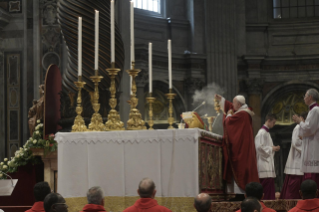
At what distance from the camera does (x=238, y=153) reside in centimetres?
682

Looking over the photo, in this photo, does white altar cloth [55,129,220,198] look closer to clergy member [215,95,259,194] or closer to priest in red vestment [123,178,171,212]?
priest in red vestment [123,178,171,212]

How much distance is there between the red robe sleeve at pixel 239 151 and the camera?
6.78 metres

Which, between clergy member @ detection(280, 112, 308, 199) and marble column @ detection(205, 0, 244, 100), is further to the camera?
marble column @ detection(205, 0, 244, 100)

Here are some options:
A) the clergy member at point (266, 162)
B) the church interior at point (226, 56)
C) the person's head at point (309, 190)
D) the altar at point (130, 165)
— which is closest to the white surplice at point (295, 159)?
the clergy member at point (266, 162)

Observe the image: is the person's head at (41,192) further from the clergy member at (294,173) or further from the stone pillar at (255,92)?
the stone pillar at (255,92)

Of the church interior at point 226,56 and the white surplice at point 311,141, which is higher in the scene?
the church interior at point 226,56

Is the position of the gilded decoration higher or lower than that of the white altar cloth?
higher

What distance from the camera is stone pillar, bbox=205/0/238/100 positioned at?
16.1m

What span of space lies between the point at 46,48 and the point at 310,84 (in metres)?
8.12

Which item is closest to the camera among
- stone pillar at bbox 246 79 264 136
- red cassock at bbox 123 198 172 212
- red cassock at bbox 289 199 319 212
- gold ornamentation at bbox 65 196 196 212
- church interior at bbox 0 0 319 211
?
red cassock at bbox 123 198 172 212

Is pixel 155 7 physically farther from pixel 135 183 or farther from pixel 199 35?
pixel 135 183

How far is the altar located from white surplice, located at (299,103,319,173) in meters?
1.71

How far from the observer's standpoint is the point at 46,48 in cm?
1262

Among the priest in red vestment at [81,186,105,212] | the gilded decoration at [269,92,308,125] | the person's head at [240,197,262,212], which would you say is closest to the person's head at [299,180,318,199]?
the person's head at [240,197,262,212]
